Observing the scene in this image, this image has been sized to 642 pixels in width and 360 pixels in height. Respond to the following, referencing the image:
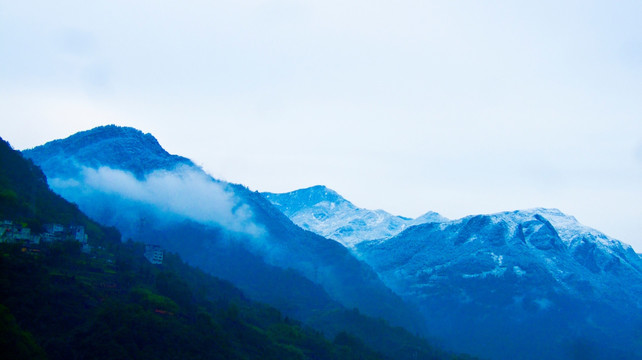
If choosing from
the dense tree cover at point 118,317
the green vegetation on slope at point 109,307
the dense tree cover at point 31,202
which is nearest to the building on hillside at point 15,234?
the green vegetation on slope at point 109,307

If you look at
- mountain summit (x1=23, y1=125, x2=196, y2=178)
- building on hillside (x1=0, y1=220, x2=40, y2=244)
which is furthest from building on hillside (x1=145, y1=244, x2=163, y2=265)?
mountain summit (x1=23, y1=125, x2=196, y2=178)

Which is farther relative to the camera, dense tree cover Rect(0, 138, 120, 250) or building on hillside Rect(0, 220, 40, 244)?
dense tree cover Rect(0, 138, 120, 250)

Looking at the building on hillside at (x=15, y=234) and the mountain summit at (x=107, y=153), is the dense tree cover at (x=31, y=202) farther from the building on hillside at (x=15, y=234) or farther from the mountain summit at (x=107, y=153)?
the mountain summit at (x=107, y=153)

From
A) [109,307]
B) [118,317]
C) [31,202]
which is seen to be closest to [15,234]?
[31,202]

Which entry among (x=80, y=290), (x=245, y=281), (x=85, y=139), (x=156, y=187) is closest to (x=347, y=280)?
(x=245, y=281)

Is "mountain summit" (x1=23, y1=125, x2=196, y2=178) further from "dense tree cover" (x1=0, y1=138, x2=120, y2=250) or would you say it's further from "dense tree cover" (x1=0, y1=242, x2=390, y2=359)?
"dense tree cover" (x1=0, y1=242, x2=390, y2=359)

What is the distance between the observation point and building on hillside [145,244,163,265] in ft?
377

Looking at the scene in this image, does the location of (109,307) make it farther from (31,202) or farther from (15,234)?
(31,202)

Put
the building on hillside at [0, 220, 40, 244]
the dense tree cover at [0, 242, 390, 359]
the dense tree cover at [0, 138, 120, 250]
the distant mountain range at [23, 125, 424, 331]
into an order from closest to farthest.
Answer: the dense tree cover at [0, 242, 390, 359] → the building on hillside at [0, 220, 40, 244] → the dense tree cover at [0, 138, 120, 250] → the distant mountain range at [23, 125, 424, 331]

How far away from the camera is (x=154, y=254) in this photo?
11556 centimetres

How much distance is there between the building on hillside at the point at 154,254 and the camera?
115 metres

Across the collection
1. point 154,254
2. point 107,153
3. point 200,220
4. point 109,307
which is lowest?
point 109,307

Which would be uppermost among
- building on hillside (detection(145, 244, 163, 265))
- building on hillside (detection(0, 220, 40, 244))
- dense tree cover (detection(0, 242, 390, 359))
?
building on hillside (detection(145, 244, 163, 265))

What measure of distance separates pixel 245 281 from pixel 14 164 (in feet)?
206
